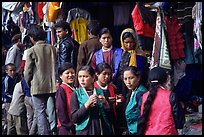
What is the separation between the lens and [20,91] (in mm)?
7781

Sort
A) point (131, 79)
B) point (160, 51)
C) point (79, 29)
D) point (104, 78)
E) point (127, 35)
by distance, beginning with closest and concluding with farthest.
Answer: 1. point (131, 79)
2. point (104, 78)
3. point (127, 35)
4. point (160, 51)
5. point (79, 29)

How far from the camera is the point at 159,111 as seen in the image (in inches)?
210

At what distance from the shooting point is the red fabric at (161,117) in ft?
17.3

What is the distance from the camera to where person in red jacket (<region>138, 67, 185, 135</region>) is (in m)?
5.28

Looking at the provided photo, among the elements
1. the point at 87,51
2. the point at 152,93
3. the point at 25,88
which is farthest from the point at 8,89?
the point at 152,93

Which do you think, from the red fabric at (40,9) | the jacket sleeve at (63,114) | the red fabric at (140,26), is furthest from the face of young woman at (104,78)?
the red fabric at (40,9)

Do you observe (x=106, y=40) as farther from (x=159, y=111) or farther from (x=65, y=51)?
(x=159, y=111)

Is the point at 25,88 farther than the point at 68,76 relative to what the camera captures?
Yes

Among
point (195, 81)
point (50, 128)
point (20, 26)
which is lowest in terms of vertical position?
point (50, 128)

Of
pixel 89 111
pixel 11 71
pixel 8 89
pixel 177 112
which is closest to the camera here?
pixel 177 112

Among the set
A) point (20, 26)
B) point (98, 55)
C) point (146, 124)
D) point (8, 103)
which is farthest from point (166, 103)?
point (20, 26)

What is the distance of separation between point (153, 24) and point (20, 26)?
3.65 m

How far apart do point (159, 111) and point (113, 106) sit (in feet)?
2.29

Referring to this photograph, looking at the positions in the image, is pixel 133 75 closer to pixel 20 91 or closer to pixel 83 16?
pixel 20 91
